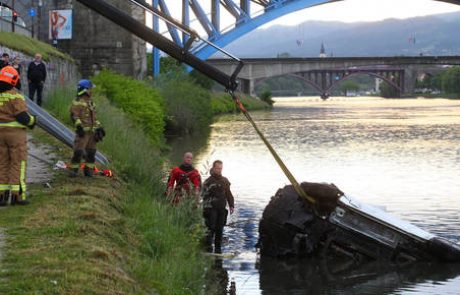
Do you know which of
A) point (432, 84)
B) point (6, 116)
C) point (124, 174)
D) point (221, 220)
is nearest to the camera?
point (6, 116)

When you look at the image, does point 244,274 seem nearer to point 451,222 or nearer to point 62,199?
point 62,199

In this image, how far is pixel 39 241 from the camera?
8453mm

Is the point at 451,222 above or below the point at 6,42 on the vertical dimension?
below

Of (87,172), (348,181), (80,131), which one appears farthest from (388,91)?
(80,131)

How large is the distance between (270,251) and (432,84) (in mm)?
136940

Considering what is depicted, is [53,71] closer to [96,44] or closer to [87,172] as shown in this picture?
[96,44]

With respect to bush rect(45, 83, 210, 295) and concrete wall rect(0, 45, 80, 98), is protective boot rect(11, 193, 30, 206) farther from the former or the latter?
concrete wall rect(0, 45, 80, 98)

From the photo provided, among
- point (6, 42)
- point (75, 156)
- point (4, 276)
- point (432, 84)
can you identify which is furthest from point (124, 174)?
point (432, 84)

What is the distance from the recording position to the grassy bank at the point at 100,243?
23.7ft

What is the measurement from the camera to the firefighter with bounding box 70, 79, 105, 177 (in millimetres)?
12559

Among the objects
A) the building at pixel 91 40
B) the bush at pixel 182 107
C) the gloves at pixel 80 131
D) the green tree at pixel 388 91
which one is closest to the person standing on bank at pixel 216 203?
the gloves at pixel 80 131

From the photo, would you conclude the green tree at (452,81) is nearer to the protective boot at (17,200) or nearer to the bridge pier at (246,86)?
the bridge pier at (246,86)

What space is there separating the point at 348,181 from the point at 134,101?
12295mm

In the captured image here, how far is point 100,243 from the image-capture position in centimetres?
875
